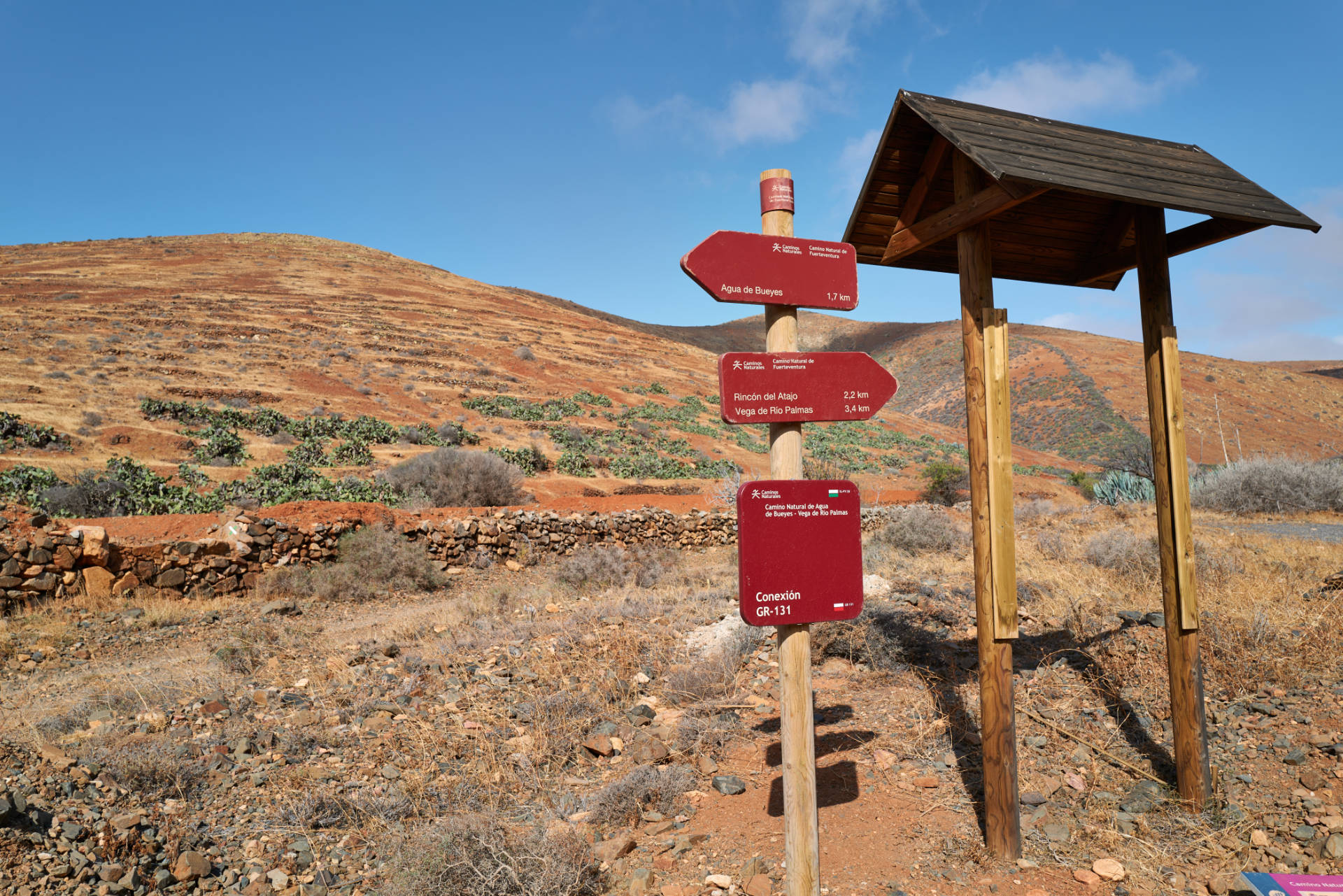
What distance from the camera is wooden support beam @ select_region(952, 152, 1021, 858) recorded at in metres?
3.73

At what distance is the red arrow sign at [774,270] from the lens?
308 cm

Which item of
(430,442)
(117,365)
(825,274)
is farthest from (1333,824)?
(117,365)

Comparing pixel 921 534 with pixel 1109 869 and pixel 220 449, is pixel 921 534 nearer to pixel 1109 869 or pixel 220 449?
pixel 1109 869

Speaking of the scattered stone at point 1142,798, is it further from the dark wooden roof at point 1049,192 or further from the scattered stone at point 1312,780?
the dark wooden roof at point 1049,192

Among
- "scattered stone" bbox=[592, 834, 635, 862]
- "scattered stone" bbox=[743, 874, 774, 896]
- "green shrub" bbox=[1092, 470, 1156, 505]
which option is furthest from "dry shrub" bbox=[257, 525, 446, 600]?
"green shrub" bbox=[1092, 470, 1156, 505]

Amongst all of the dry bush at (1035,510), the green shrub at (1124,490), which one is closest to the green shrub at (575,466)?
the dry bush at (1035,510)

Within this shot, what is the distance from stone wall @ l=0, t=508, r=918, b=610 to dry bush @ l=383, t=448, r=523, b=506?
11.5 ft

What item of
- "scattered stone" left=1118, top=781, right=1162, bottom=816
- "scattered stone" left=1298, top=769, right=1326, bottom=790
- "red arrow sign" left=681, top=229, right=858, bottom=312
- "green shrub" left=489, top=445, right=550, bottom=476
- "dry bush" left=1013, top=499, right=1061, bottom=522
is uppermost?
"green shrub" left=489, top=445, right=550, bottom=476

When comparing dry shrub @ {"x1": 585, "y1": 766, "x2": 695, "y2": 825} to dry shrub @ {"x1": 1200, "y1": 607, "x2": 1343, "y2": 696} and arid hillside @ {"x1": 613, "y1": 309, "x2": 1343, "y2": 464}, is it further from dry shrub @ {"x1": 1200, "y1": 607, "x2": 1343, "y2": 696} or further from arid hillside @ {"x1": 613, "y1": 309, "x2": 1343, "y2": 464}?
arid hillside @ {"x1": 613, "y1": 309, "x2": 1343, "y2": 464}

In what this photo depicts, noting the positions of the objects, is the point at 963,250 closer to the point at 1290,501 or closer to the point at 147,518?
the point at 147,518

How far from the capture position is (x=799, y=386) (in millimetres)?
3129

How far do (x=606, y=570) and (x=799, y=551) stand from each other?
851cm

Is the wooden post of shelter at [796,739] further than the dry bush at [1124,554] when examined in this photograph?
No

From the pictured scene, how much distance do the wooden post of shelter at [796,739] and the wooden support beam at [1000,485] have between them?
4.07ft
